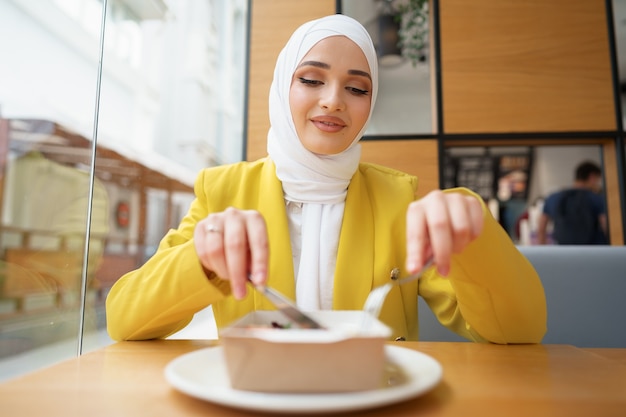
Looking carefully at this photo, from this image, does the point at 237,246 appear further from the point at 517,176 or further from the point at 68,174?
the point at 517,176

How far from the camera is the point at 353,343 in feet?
1.14

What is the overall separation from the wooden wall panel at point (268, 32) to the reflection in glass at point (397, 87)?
0.17 m

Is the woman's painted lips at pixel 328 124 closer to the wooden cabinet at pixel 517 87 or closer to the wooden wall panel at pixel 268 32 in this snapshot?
the wooden cabinet at pixel 517 87

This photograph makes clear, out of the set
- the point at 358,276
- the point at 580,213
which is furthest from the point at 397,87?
the point at 580,213

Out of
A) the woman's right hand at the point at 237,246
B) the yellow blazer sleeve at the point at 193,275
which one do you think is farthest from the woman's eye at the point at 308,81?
the woman's right hand at the point at 237,246

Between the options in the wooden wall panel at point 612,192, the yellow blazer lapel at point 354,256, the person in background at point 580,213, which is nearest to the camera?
the yellow blazer lapel at point 354,256

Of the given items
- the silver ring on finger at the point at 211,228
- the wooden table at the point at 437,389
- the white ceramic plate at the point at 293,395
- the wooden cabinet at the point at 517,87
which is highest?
the wooden cabinet at the point at 517,87

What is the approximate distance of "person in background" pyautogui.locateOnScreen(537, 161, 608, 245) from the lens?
309 centimetres

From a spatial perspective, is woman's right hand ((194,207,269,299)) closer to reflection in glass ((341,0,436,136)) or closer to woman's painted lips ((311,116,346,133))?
woman's painted lips ((311,116,346,133))

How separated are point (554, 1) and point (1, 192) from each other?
229 centimetres

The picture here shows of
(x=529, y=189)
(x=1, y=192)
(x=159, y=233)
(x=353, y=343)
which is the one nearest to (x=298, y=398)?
(x=353, y=343)

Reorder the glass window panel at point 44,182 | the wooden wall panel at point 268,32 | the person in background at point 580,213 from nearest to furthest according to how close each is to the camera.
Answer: the glass window panel at point 44,182 → the wooden wall panel at point 268,32 → the person in background at point 580,213

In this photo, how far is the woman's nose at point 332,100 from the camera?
0.95 meters

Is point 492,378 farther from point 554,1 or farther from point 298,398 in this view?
point 554,1
